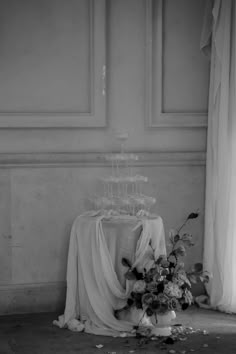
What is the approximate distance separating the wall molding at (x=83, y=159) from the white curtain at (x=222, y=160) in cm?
18

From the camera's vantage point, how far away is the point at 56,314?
446 centimetres

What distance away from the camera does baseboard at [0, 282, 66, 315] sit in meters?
4.46

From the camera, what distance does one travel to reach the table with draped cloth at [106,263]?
13.2 ft

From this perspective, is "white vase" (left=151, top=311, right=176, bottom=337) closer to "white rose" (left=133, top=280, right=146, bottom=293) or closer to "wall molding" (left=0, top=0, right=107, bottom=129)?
"white rose" (left=133, top=280, right=146, bottom=293)

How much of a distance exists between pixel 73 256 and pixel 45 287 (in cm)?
46

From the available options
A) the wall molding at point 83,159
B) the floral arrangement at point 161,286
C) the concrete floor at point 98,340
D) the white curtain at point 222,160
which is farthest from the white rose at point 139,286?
the wall molding at point 83,159

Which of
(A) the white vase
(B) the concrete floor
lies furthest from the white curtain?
(A) the white vase

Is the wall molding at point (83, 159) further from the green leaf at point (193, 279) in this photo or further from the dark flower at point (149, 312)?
the dark flower at point (149, 312)

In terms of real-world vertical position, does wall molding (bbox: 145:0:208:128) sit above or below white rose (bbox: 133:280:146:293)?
above

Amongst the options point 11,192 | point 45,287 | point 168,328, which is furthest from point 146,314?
point 11,192

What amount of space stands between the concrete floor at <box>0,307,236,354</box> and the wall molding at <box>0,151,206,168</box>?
1.02 m

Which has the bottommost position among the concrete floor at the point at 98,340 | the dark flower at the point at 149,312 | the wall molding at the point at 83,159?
the concrete floor at the point at 98,340

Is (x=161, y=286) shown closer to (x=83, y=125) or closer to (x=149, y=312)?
(x=149, y=312)

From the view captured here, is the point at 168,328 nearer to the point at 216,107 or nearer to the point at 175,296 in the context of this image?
the point at 175,296
